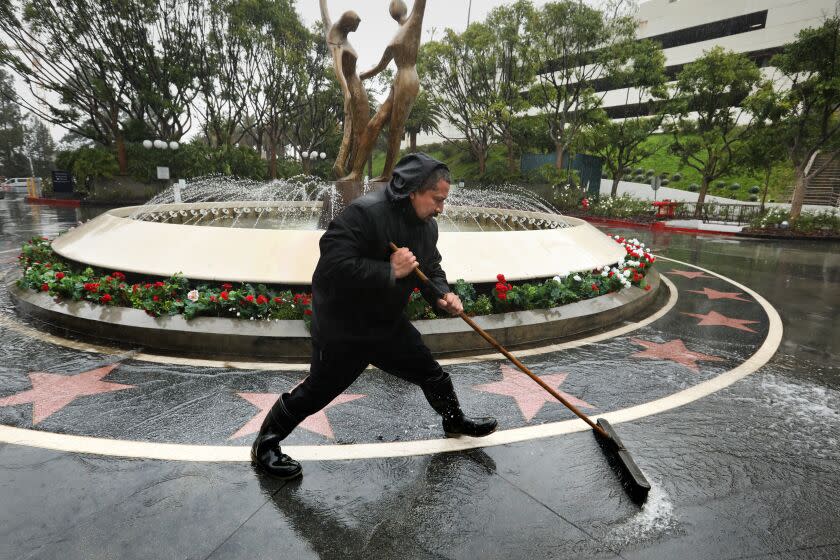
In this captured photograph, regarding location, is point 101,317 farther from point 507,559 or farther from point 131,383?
point 507,559

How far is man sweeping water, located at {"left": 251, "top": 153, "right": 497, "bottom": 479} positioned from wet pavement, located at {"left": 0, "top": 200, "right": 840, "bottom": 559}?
458 mm

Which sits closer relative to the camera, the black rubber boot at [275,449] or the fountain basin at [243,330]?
the black rubber boot at [275,449]

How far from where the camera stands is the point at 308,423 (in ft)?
11.3

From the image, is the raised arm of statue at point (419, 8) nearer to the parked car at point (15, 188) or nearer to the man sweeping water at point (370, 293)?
the man sweeping water at point (370, 293)

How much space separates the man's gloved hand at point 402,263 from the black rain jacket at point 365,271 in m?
0.04

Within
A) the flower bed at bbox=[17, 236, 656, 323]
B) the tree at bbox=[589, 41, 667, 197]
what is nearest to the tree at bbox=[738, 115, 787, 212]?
the tree at bbox=[589, 41, 667, 197]

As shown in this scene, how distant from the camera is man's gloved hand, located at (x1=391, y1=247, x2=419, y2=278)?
7.75ft

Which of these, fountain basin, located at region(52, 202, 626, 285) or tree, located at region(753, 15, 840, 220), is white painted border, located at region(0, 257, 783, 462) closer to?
fountain basin, located at region(52, 202, 626, 285)

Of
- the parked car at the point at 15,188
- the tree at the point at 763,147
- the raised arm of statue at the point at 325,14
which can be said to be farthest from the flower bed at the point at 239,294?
the parked car at the point at 15,188

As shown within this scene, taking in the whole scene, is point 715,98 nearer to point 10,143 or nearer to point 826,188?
point 826,188

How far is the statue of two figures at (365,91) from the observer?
7809 mm

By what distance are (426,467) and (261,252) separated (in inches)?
140

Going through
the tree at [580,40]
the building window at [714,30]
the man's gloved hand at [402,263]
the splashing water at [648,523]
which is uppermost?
the building window at [714,30]

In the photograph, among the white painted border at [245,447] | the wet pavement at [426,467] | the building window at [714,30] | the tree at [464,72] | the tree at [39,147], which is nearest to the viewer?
the wet pavement at [426,467]
